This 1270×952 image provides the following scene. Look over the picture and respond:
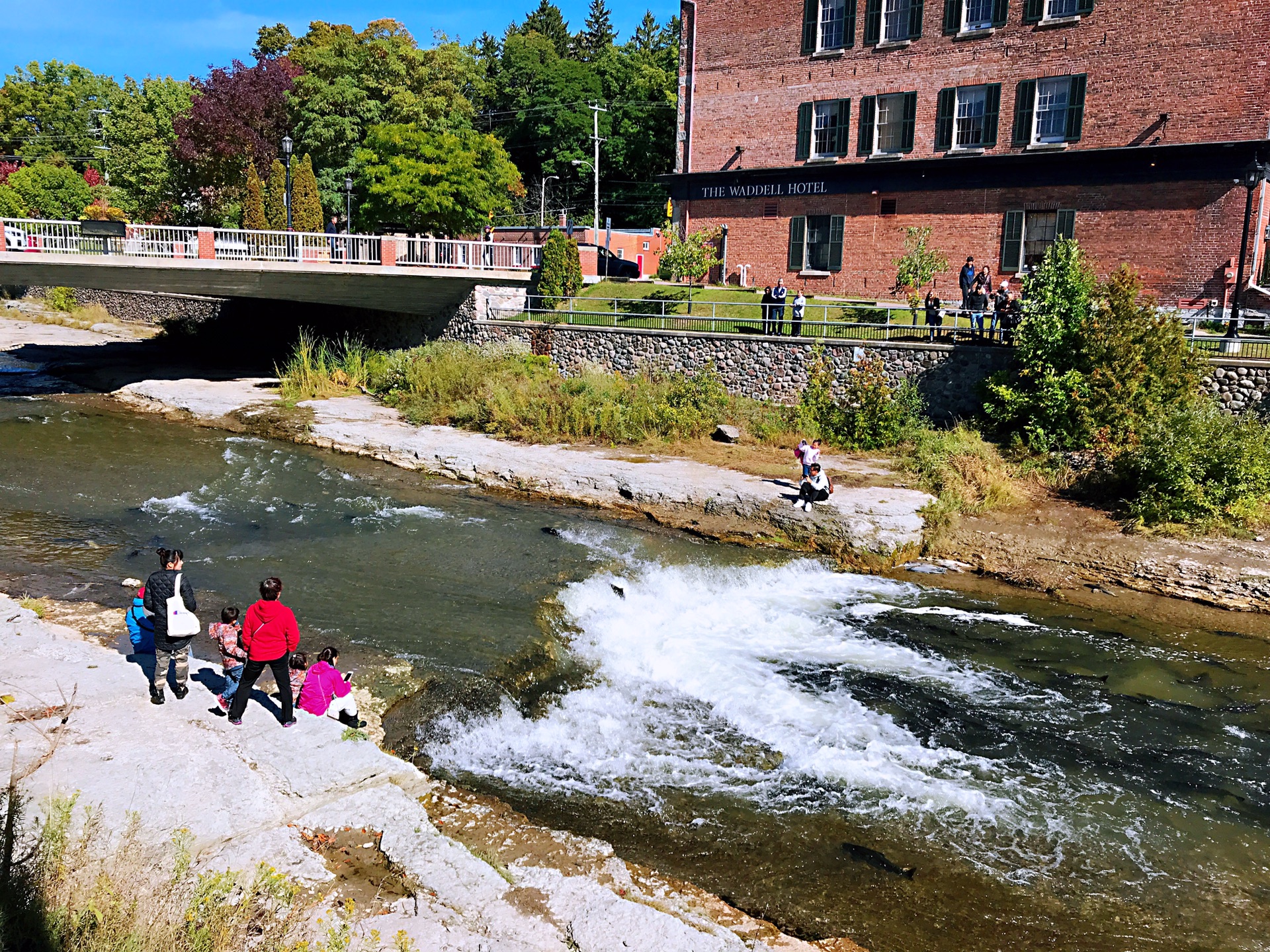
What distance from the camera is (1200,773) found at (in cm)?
1044

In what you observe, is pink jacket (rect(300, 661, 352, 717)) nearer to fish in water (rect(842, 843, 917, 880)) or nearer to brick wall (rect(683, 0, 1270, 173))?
fish in water (rect(842, 843, 917, 880))

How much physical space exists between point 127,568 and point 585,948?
11800mm

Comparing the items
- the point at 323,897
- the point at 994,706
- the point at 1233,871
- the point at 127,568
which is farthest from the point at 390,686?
the point at 1233,871

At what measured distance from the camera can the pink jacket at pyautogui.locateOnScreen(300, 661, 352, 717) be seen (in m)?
10.1

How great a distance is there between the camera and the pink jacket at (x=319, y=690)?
397 inches

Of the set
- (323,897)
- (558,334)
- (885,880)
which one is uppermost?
(558,334)

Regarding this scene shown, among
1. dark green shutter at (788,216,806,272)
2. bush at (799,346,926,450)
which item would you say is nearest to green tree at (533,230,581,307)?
dark green shutter at (788,216,806,272)

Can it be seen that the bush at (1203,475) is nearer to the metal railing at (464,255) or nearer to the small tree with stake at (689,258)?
the small tree with stake at (689,258)

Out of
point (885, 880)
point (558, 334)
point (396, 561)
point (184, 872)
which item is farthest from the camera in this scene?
point (558, 334)

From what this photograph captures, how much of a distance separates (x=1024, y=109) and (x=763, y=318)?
10.7 m

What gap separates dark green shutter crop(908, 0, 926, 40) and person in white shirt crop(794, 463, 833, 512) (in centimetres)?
1895

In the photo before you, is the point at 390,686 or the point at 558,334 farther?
the point at 558,334

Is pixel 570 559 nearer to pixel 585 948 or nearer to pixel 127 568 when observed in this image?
pixel 127 568

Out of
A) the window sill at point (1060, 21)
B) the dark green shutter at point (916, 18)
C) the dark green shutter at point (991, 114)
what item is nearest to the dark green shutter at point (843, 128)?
the dark green shutter at point (916, 18)
